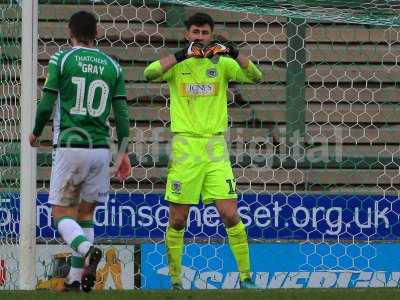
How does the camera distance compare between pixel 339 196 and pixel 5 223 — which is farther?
pixel 339 196

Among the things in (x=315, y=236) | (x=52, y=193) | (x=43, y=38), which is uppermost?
(x=43, y=38)

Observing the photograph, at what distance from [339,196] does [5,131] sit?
2372 mm

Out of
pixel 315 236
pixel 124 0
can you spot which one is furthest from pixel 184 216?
pixel 124 0

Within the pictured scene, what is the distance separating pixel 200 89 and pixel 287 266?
1907 mm

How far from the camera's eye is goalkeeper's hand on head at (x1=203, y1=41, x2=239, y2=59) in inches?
284

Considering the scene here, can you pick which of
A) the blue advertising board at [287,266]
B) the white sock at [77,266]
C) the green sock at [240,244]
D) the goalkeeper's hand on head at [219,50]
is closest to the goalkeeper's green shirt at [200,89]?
the goalkeeper's hand on head at [219,50]

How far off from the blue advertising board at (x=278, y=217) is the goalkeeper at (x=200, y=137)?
1.38 metres

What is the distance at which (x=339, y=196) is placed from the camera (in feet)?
29.4

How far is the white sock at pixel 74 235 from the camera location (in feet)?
20.3

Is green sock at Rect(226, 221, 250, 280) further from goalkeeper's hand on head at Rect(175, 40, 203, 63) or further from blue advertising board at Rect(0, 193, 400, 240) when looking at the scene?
blue advertising board at Rect(0, 193, 400, 240)

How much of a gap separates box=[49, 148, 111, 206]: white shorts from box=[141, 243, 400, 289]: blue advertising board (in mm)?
2209

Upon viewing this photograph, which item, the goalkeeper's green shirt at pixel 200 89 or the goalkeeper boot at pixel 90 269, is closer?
the goalkeeper boot at pixel 90 269

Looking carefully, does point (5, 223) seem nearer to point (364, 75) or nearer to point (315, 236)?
point (315, 236)

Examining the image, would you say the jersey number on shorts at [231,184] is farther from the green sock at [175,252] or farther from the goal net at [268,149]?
the goal net at [268,149]
